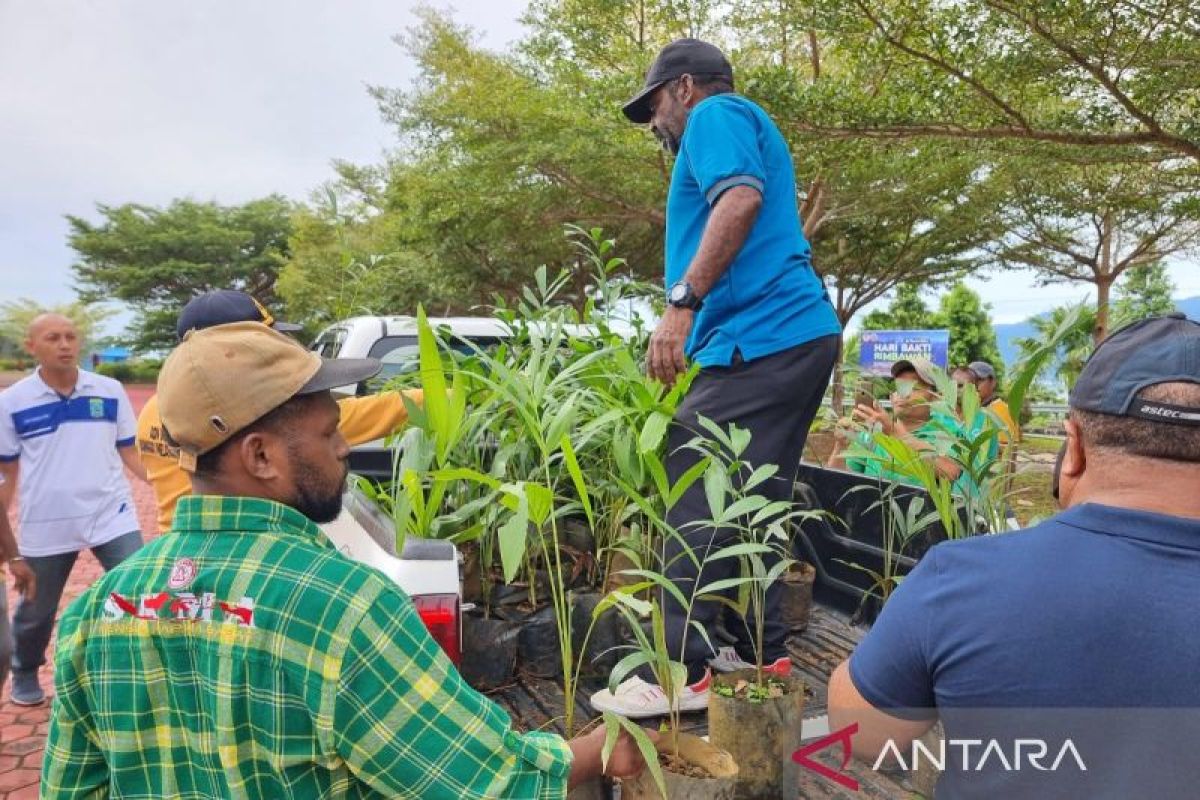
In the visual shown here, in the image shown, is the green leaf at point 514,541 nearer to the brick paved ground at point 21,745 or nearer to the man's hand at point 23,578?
the brick paved ground at point 21,745

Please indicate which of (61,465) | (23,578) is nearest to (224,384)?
(23,578)

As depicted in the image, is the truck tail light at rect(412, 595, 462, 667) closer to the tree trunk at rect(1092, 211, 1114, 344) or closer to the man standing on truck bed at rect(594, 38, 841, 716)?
the man standing on truck bed at rect(594, 38, 841, 716)

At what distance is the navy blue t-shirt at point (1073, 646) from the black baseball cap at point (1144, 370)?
130mm

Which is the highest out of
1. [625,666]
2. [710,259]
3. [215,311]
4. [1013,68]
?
[1013,68]

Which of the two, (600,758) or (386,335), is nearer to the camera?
(600,758)

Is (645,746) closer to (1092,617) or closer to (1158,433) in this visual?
(1092,617)

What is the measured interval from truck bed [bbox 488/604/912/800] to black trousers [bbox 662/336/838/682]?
113mm

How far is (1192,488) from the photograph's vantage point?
998 mm

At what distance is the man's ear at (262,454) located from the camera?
110cm

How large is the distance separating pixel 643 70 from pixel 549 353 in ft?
27.2

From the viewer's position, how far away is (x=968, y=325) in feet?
80.6

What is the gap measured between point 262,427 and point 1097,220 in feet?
62.1

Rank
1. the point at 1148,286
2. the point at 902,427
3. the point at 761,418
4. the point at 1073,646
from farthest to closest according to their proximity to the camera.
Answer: the point at 1148,286 < the point at 902,427 < the point at 761,418 < the point at 1073,646
